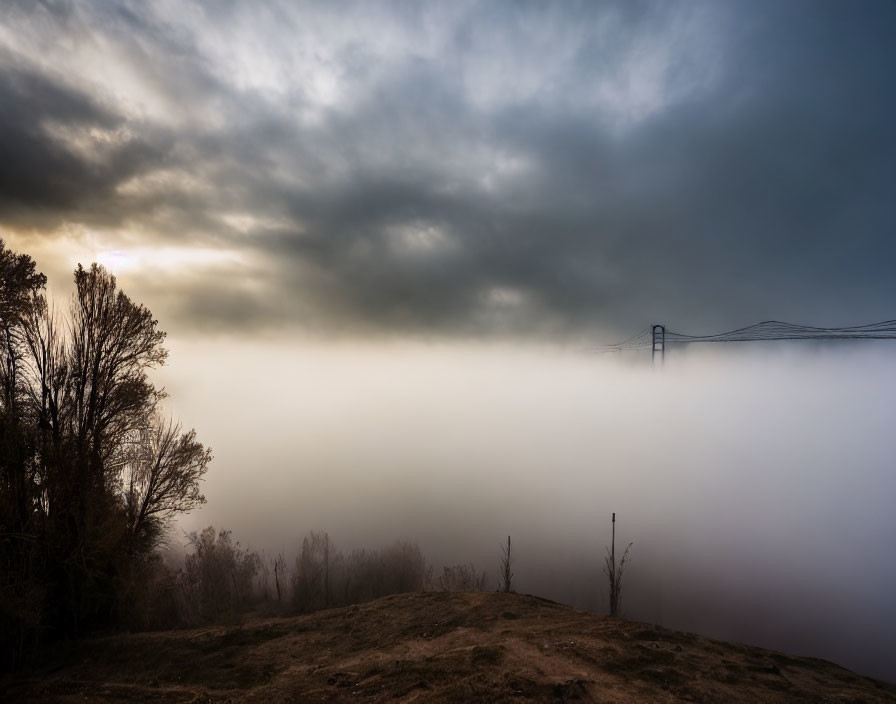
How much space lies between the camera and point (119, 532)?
70.1ft

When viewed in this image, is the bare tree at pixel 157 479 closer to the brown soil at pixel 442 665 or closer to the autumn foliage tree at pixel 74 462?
the autumn foliage tree at pixel 74 462

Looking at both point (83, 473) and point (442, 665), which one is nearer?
point (442, 665)

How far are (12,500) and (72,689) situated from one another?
9.35 meters

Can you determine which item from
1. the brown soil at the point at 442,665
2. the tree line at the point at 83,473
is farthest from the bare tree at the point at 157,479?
the brown soil at the point at 442,665

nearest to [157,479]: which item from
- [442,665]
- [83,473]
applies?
[83,473]

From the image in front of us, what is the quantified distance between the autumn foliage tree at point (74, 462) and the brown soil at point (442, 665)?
9.46 feet

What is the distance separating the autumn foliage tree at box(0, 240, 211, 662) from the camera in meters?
19.0

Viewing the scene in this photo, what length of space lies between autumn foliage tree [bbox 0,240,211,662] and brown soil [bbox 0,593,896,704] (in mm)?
2885

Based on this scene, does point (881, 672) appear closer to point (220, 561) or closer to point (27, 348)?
point (220, 561)

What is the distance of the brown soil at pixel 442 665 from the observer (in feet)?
40.2

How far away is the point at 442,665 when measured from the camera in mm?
13211

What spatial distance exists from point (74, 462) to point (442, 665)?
18.2 m

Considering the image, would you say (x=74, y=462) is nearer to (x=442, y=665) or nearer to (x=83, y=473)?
(x=83, y=473)

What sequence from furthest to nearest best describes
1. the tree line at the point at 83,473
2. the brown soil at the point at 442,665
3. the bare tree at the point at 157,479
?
1. the bare tree at the point at 157,479
2. the tree line at the point at 83,473
3. the brown soil at the point at 442,665
